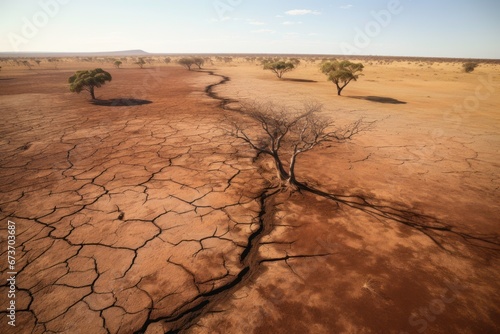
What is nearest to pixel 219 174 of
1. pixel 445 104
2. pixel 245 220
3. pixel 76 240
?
pixel 245 220

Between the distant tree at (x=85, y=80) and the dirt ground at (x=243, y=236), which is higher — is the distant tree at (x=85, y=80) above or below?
above

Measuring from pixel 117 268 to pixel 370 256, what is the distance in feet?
10.2

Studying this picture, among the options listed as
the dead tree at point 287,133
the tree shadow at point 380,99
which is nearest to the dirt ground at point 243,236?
the dead tree at point 287,133

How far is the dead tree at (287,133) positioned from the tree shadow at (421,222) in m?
0.77

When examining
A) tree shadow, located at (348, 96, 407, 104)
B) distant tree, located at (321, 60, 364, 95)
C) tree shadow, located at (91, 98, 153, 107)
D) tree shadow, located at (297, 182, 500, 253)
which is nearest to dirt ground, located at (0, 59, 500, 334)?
tree shadow, located at (297, 182, 500, 253)

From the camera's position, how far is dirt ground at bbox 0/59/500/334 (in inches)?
97.0

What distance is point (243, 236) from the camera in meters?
3.51

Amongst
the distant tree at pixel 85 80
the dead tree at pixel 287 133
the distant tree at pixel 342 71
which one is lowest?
the dead tree at pixel 287 133

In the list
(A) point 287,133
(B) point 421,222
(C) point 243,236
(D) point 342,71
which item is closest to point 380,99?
(D) point 342,71

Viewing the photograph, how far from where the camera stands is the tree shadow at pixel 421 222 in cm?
340

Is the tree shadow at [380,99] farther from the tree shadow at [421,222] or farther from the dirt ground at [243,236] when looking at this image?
the tree shadow at [421,222]

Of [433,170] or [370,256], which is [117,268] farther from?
[433,170]

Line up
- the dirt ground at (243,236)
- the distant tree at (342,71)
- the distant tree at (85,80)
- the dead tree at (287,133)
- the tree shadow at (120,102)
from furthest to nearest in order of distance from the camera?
the distant tree at (342,71), the distant tree at (85,80), the tree shadow at (120,102), the dead tree at (287,133), the dirt ground at (243,236)

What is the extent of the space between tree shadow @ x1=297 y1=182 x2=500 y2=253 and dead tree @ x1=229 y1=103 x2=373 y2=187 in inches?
30.2
